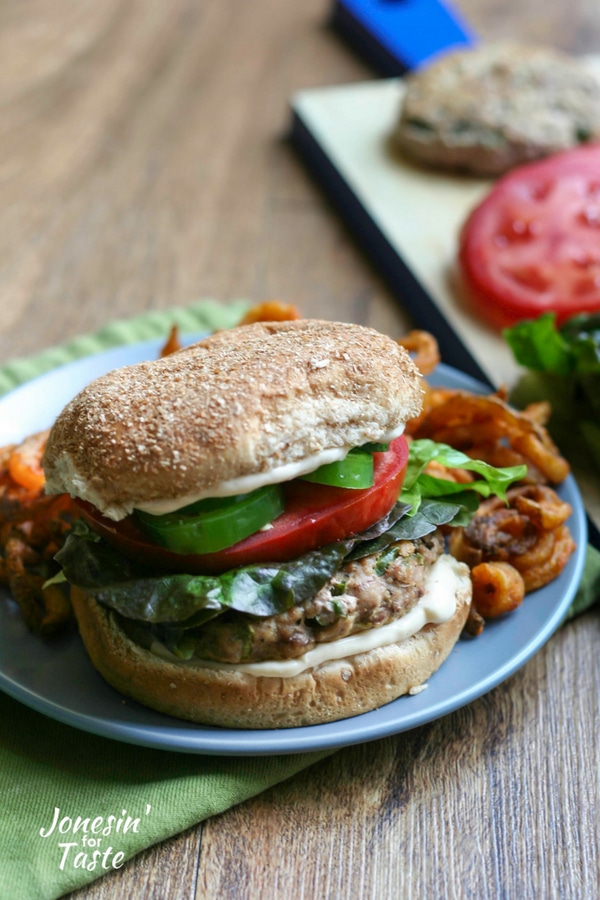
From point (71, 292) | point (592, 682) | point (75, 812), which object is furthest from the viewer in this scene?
point (71, 292)

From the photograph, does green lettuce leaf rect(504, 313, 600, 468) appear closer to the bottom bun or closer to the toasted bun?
the bottom bun

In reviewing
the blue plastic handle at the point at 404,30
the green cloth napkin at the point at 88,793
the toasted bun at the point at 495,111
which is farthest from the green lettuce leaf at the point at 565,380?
the blue plastic handle at the point at 404,30

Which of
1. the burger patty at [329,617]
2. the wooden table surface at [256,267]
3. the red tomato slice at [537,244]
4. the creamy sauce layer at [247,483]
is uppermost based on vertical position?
the creamy sauce layer at [247,483]

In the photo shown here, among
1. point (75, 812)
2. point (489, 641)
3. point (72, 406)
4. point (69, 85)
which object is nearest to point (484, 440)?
point (489, 641)

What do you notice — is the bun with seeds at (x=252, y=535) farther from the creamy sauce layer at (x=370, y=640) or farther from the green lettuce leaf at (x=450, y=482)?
the green lettuce leaf at (x=450, y=482)

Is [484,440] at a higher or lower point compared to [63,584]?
lower

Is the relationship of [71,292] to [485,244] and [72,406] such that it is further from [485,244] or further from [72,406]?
[72,406]

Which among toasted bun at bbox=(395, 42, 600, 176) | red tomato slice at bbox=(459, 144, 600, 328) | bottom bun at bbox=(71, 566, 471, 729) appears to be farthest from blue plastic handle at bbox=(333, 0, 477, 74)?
bottom bun at bbox=(71, 566, 471, 729)
